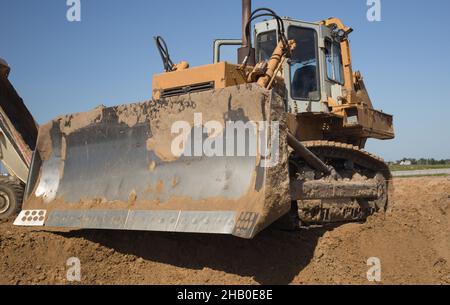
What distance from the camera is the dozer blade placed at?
381cm

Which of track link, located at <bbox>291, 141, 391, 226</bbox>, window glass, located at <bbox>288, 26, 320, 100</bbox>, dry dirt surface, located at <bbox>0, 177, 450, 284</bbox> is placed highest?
window glass, located at <bbox>288, 26, 320, 100</bbox>

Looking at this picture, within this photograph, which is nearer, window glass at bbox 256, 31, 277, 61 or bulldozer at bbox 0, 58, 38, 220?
window glass at bbox 256, 31, 277, 61

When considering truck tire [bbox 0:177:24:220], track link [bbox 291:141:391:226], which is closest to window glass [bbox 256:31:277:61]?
track link [bbox 291:141:391:226]

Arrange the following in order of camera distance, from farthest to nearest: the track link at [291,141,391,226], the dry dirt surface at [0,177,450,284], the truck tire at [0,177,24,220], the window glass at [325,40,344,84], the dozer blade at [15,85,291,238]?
the truck tire at [0,177,24,220] → the window glass at [325,40,344,84] → the track link at [291,141,391,226] → the dry dirt surface at [0,177,450,284] → the dozer blade at [15,85,291,238]

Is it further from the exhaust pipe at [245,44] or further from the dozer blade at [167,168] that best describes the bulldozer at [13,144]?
the exhaust pipe at [245,44]

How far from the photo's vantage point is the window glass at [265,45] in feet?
20.9

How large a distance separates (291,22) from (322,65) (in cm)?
75

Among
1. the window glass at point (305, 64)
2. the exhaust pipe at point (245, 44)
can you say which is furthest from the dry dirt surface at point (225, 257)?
the exhaust pipe at point (245, 44)

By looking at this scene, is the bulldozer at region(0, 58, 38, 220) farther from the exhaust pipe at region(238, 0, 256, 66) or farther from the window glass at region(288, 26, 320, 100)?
the window glass at region(288, 26, 320, 100)

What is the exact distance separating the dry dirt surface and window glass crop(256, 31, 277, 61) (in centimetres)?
268

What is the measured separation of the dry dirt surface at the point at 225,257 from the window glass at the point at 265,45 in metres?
2.68

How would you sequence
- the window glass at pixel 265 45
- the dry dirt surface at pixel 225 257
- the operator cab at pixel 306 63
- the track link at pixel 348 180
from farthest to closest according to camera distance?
1. the window glass at pixel 265 45
2. the operator cab at pixel 306 63
3. the track link at pixel 348 180
4. the dry dirt surface at pixel 225 257

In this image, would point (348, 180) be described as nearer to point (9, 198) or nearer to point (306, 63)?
point (306, 63)

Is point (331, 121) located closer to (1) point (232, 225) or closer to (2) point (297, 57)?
(2) point (297, 57)
